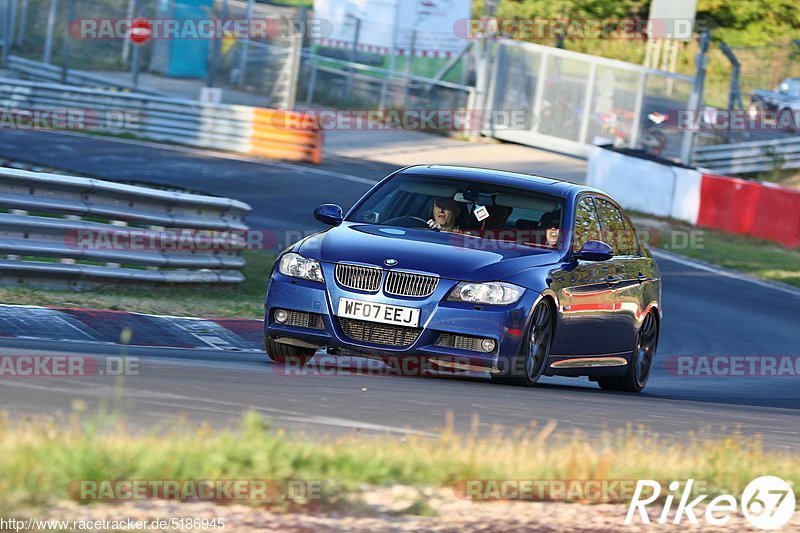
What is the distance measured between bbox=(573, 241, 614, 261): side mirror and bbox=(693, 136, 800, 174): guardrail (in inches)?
904

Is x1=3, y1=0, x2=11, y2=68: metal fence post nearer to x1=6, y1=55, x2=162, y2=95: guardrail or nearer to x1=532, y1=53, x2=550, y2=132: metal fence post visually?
x1=6, y1=55, x2=162, y2=95: guardrail

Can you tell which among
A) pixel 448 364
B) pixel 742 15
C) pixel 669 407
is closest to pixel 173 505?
pixel 448 364

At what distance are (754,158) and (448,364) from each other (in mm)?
25352

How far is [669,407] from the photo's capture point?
32.6ft

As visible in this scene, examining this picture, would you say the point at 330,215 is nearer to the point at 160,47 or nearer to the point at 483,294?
the point at 483,294

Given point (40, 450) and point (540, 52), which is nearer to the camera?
point (40, 450)

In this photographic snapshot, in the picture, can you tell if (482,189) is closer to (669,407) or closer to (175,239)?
(669,407)

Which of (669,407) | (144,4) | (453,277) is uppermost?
(144,4)

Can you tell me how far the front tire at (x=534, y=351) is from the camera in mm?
9469

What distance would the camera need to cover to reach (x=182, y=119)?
29.5 m

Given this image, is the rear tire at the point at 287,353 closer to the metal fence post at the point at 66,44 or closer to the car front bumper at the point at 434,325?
the car front bumper at the point at 434,325

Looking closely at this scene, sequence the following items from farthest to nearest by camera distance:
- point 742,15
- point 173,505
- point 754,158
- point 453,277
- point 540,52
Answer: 1. point 742,15
2. point 540,52
3. point 754,158
4. point 453,277
5. point 173,505

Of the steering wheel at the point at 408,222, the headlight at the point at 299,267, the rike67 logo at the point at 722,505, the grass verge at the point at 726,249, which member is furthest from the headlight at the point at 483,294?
the grass verge at the point at 726,249

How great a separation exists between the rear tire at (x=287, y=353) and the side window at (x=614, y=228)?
2.55m
